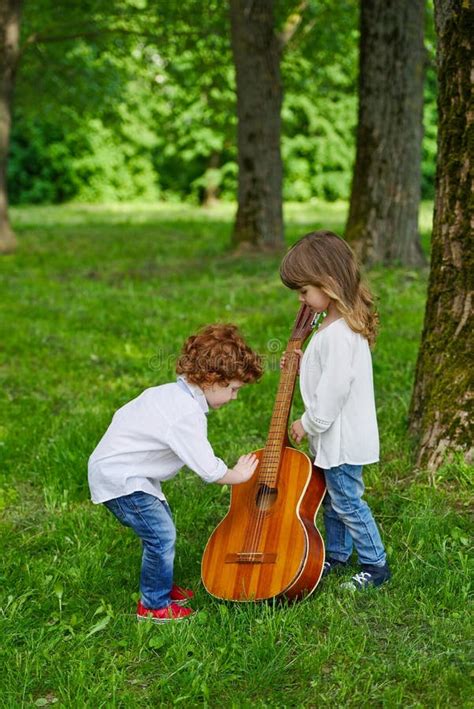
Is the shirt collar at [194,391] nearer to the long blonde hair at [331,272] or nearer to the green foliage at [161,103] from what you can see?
the long blonde hair at [331,272]

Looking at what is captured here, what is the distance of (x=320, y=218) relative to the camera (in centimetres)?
2011

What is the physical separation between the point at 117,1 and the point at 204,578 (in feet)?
41.7

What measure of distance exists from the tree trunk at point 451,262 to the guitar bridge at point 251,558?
1.31m

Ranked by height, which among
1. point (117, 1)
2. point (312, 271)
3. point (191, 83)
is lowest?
point (312, 271)

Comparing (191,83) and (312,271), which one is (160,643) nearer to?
(312,271)

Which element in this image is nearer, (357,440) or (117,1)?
(357,440)

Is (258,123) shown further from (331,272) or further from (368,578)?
(368,578)

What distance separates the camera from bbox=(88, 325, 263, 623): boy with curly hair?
3.28 meters

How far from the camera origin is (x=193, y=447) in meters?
3.26

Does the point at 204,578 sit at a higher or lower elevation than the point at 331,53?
lower

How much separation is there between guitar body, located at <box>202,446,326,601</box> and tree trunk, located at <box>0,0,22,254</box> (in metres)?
10.2

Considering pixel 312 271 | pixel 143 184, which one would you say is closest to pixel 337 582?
pixel 312 271

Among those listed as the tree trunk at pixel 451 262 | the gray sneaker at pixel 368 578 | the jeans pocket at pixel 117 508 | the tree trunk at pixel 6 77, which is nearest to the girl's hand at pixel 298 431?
the gray sneaker at pixel 368 578

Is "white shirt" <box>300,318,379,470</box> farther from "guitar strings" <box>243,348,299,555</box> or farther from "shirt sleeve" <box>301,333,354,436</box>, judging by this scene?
"guitar strings" <box>243,348,299,555</box>
